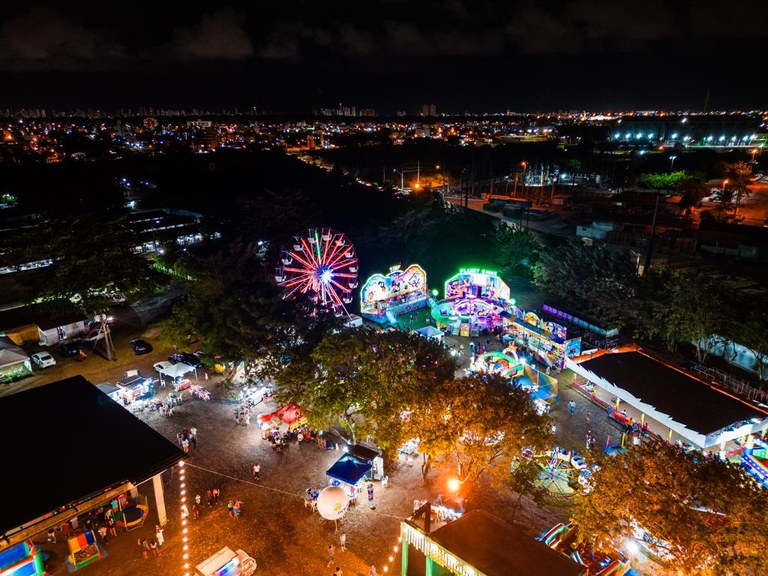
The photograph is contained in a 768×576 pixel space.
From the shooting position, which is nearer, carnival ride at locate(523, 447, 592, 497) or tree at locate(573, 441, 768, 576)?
tree at locate(573, 441, 768, 576)

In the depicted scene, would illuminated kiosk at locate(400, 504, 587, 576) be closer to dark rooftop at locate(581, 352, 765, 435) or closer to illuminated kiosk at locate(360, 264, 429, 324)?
dark rooftop at locate(581, 352, 765, 435)

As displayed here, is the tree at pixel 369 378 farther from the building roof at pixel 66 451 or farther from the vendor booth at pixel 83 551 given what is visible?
the vendor booth at pixel 83 551

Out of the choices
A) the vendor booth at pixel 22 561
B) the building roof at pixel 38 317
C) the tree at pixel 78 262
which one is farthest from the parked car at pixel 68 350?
the vendor booth at pixel 22 561

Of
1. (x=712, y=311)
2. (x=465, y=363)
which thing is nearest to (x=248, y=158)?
(x=465, y=363)

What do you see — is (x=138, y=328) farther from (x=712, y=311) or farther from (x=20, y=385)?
(x=712, y=311)

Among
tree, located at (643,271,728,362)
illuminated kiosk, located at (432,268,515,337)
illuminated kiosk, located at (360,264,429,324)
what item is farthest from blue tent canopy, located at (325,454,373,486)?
tree, located at (643,271,728,362)
